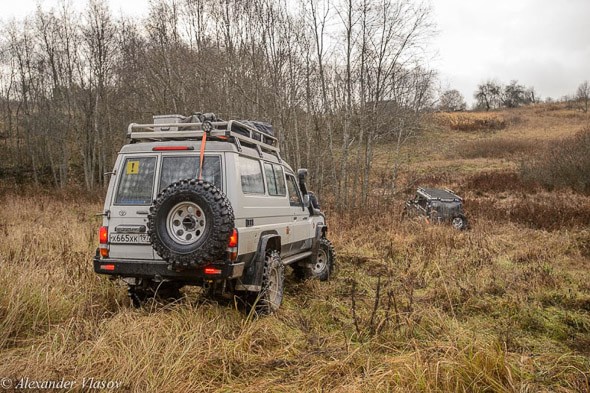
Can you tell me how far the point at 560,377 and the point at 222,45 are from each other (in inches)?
668

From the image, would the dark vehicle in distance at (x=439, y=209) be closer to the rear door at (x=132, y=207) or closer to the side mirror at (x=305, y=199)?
the side mirror at (x=305, y=199)

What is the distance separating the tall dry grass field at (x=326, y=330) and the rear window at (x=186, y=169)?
1.39 m

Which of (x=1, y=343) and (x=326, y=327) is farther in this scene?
(x=326, y=327)

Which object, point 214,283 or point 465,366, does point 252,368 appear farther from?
point 465,366

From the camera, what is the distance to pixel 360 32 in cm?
1498

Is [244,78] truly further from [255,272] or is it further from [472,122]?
[472,122]

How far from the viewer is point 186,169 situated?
200 inches

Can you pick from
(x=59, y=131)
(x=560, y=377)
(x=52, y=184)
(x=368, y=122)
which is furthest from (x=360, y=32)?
(x=52, y=184)

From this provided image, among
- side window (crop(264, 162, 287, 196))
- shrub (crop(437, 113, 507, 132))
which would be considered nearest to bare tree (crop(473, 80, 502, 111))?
shrub (crop(437, 113, 507, 132))

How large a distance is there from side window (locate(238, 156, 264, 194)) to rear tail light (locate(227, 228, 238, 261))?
2.24 feet

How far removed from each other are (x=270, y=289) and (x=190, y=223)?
1.41 meters

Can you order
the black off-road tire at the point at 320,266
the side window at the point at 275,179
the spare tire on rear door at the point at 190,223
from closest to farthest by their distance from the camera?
the spare tire on rear door at the point at 190,223, the side window at the point at 275,179, the black off-road tire at the point at 320,266

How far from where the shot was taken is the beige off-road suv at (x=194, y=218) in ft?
14.7

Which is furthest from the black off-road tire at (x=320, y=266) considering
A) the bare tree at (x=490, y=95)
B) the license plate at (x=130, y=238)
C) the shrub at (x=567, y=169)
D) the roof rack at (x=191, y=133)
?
the bare tree at (x=490, y=95)
